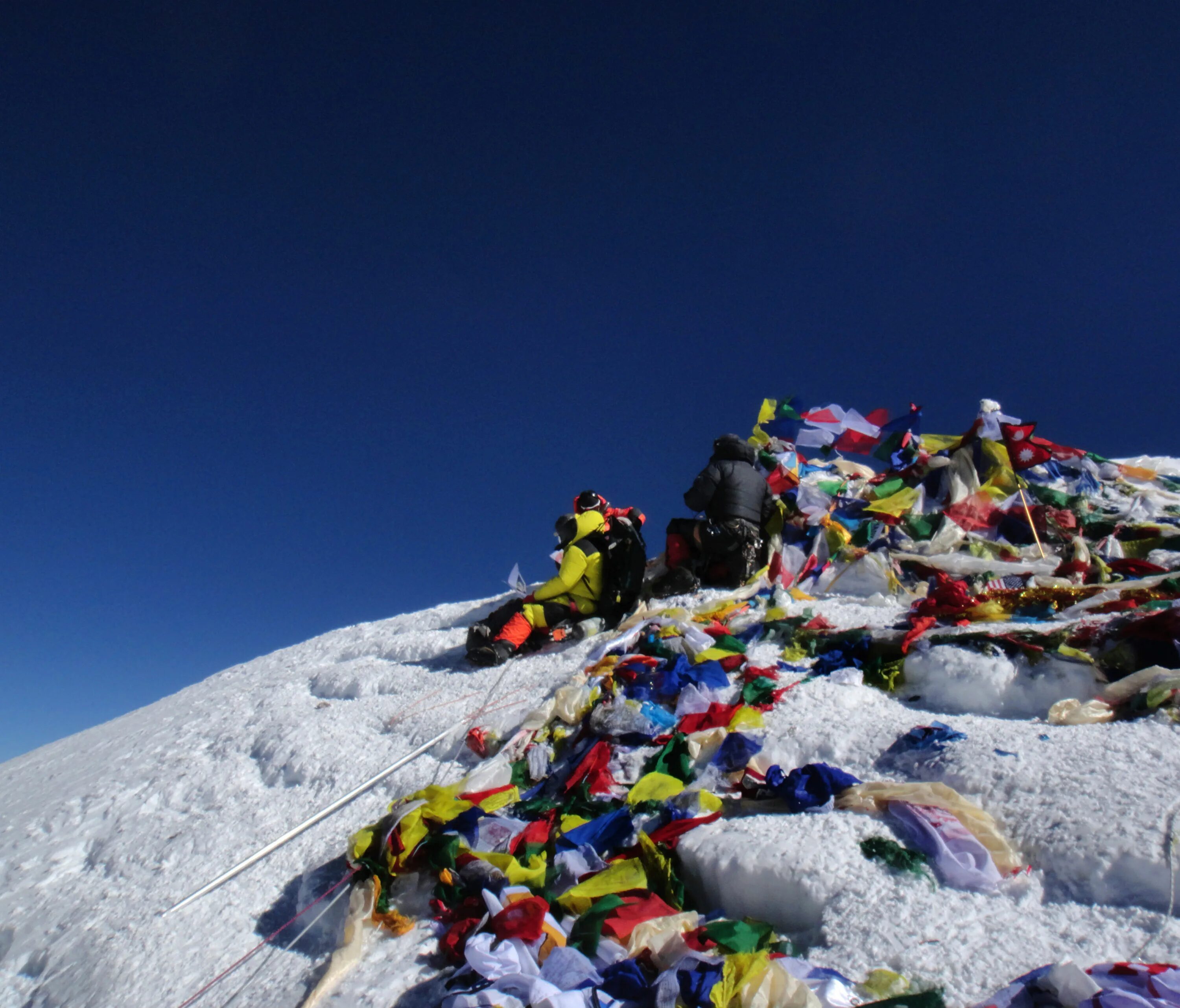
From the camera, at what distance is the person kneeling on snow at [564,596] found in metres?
6.32

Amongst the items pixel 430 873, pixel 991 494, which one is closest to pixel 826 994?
pixel 430 873

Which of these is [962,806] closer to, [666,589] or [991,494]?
[666,589]

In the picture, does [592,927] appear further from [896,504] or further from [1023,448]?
[1023,448]

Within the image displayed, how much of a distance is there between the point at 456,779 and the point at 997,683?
2.95 meters

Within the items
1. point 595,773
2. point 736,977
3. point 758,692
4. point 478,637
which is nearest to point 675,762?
point 595,773

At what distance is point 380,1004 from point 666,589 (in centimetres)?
478

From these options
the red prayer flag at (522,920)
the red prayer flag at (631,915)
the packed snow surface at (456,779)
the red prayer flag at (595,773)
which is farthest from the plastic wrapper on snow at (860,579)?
the red prayer flag at (522,920)

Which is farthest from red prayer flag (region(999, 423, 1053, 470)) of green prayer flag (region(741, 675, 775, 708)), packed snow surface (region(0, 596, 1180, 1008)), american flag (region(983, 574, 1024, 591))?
green prayer flag (region(741, 675, 775, 708))

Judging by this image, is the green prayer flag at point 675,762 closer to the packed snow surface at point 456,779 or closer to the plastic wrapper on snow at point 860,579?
the packed snow surface at point 456,779

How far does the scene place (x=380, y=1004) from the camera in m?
2.35

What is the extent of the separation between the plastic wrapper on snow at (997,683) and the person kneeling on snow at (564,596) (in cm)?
323

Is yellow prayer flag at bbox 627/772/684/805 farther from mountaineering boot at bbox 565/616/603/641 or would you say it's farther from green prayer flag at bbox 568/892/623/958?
mountaineering boot at bbox 565/616/603/641

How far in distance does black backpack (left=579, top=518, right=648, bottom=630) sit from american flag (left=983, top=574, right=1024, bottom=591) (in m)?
2.88

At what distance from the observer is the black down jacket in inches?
279
